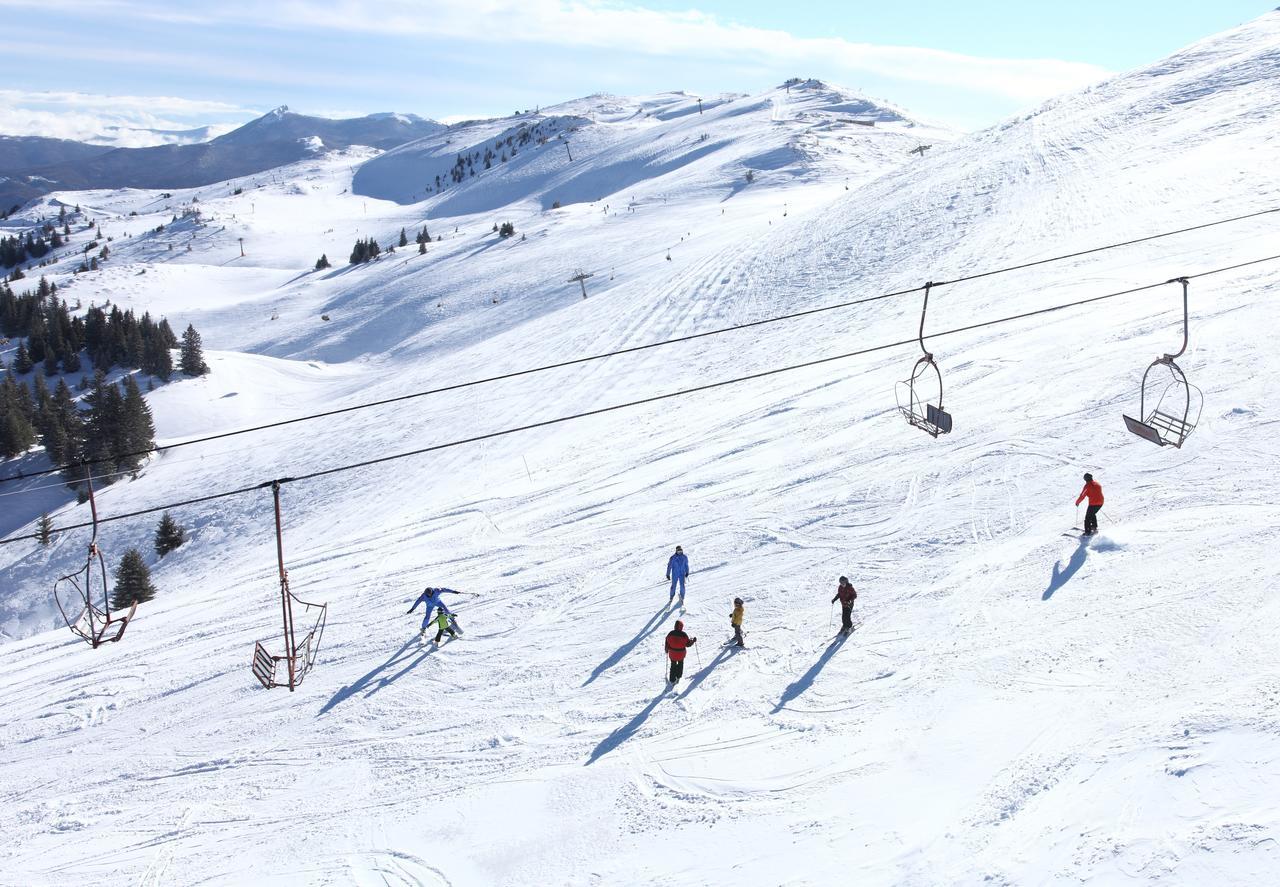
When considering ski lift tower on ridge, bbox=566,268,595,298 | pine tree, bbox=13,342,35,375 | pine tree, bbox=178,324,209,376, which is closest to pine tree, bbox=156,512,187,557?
pine tree, bbox=178,324,209,376

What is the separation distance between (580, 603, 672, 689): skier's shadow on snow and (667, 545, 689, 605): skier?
31cm

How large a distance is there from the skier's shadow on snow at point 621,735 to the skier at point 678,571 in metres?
3.05

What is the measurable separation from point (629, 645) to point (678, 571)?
1689 mm

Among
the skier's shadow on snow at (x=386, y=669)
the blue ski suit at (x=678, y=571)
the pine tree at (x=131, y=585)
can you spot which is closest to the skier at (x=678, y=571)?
the blue ski suit at (x=678, y=571)

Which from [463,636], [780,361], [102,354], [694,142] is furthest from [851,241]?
[694,142]

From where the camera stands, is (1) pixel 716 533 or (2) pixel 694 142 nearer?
(1) pixel 716 533

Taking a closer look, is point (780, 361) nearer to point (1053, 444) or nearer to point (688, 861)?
point (1053, 444)

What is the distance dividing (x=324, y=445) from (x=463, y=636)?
21044mm

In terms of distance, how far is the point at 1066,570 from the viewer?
14.8 m

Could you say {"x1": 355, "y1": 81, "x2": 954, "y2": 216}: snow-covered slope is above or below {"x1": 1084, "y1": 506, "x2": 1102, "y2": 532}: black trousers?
above

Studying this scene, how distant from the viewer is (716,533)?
1872cm

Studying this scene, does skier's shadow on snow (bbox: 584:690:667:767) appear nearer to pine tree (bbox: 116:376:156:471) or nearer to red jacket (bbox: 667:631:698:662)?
red jacket (bbox: 667:631:698:662)

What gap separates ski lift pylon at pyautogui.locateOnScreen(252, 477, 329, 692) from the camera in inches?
463

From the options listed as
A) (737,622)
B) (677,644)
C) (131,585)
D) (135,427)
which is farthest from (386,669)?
(135,427)
